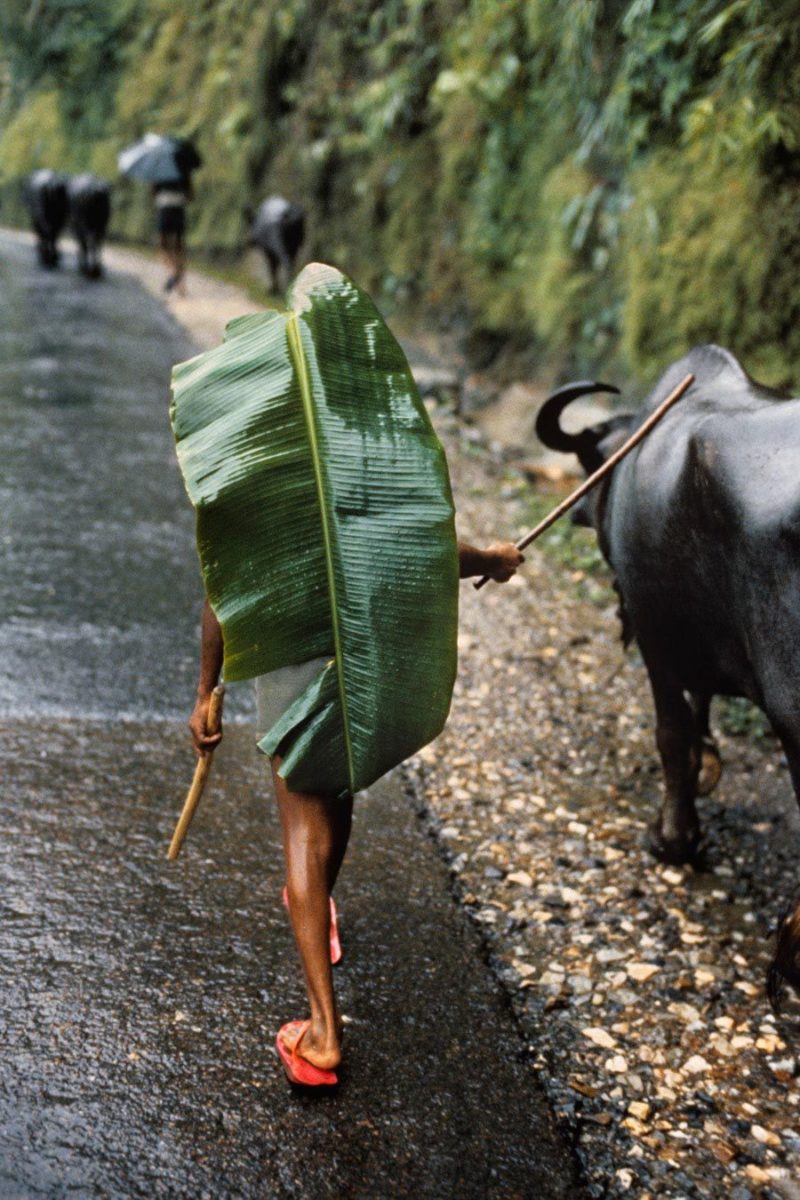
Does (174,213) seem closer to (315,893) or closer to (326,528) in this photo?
(326,528)

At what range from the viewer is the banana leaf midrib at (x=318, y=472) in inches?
99.4

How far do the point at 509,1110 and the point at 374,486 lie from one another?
1.44 metres

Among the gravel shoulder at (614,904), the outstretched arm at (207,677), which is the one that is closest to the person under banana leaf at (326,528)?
the outstretched arm at (207,677)

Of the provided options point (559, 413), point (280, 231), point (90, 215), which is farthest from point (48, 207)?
point (559, 413)

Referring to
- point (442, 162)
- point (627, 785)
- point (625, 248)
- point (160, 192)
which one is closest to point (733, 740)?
point (627, 785)

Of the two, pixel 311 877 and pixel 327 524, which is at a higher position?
pixel 327 524

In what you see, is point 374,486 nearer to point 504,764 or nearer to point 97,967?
point 97,967

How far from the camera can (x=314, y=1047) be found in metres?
2.70

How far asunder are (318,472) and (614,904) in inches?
72.5

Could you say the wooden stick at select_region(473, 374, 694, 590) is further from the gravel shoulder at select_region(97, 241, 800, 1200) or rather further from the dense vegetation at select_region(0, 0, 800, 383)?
the dense vegetation at select_region(0, 0, 800, 383)

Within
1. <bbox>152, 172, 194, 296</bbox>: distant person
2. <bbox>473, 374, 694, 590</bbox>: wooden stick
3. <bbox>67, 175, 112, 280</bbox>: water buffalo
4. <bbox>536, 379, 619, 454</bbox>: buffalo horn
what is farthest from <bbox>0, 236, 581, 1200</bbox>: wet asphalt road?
<bbox>67, 175, 112, 280</bbox>: water buffalo

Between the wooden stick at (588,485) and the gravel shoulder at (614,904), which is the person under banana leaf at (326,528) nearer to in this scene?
the wooden stick at (588,485)

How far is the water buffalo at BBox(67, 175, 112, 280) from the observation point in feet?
60.8

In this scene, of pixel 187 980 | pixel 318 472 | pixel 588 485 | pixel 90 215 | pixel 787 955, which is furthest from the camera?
pixel 90 215
